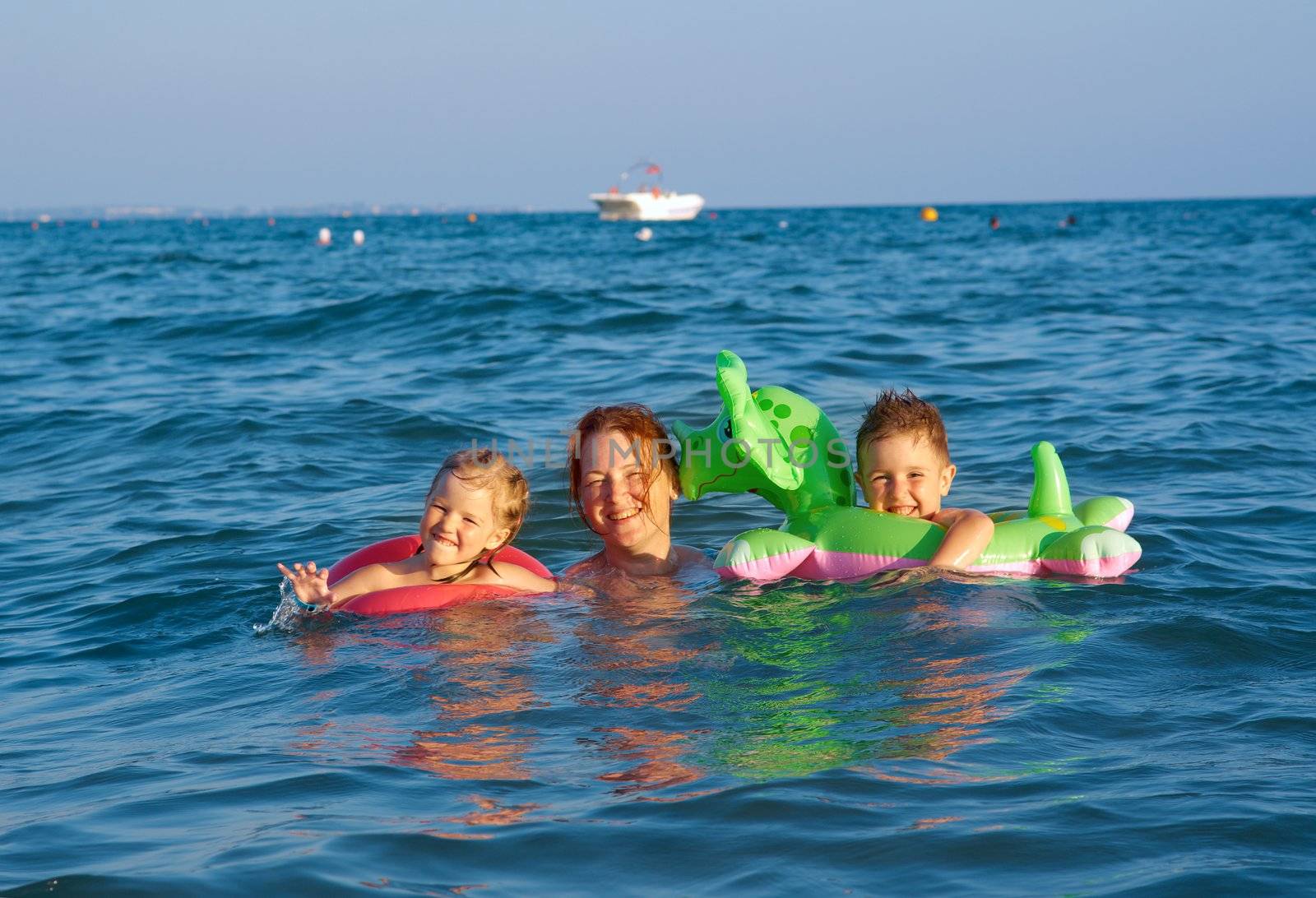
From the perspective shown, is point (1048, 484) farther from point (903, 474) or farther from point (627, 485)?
point (627, 485)

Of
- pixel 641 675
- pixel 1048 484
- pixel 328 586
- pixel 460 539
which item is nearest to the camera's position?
pixel 641 675

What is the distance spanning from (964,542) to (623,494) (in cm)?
146

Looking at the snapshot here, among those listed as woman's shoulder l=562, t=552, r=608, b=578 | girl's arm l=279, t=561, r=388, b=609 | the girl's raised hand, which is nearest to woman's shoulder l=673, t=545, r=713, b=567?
woman's shoulder l=562, t=552, r=608, b=578

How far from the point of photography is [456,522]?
5.32m

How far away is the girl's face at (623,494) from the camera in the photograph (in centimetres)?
550

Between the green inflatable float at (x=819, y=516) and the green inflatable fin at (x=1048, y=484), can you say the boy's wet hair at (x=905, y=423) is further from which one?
the green inflatable fin at (x=1048, y=484)

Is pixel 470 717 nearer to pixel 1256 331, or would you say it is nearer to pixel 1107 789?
pixel 1107 789

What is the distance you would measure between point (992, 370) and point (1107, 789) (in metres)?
9.03

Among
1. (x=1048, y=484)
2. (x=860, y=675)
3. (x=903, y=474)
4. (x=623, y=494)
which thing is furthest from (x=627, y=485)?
(x=1048, y=484)

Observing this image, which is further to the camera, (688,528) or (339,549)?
(688,528)

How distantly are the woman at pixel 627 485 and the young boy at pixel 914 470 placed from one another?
0.89m

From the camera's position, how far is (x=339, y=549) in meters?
6.83

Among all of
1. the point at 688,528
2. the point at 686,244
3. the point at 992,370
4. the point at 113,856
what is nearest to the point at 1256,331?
the point at 992,370

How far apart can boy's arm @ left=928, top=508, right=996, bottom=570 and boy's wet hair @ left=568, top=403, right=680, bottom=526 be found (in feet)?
3.95
